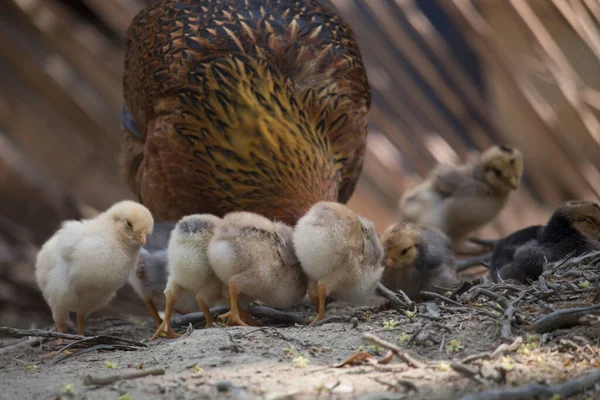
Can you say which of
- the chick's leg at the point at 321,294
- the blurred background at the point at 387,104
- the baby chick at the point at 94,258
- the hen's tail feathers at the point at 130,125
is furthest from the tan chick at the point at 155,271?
the blurred background at the point at 387,104

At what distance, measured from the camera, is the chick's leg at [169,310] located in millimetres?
3486

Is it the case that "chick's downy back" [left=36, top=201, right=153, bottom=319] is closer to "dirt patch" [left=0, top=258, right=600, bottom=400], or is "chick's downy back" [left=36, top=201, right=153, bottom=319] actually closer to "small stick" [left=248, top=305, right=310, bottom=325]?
"dirt patch" [left=0, top=258, right=600, bottom=400]

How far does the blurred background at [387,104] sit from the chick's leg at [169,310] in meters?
2.90

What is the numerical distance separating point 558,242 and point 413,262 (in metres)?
0.73

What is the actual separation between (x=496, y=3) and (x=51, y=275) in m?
4.94

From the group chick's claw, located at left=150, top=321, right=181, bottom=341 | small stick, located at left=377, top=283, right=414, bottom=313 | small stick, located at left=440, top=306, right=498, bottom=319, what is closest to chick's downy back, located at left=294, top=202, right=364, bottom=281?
small stick, located at left=377, top=283, right=414, bottom=313

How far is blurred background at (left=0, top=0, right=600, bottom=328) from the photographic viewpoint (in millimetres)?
6523

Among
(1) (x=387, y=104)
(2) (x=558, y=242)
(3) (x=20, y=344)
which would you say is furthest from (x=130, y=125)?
(2) (x=558, y=242)

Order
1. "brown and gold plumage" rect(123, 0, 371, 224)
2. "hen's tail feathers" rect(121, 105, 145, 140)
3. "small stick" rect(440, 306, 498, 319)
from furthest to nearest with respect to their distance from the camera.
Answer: "hen's tail feathers" rect(121, 105, 145, 140), "brown and gold plumage" rect(123, 0, 371, 224), "small stick" rect(440, 306, 498, 319)

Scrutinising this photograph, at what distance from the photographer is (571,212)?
3.84 metres

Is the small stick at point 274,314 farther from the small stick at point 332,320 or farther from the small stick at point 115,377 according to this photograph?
the small stick at point 115,377

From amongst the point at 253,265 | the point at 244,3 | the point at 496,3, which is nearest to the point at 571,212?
the point at 253,265

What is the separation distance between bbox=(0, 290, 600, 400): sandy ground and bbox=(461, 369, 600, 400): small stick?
0.03 m

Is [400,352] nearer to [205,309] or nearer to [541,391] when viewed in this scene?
[541,391]
